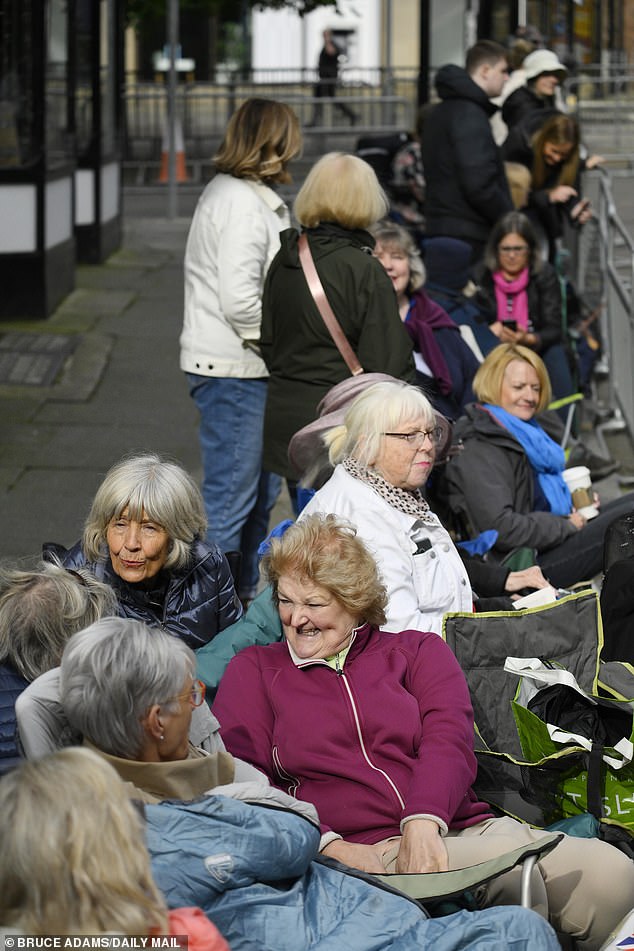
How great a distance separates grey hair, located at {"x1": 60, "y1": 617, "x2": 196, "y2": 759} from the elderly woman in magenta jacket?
2.15 ft

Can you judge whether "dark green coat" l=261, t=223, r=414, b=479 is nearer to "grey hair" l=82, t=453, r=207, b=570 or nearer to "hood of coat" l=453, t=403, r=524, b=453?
"hood of coat" l=453, t=403, r=524, b=453

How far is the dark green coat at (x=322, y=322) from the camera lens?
545cm

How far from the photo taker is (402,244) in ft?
21.6

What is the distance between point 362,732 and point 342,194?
8.09ft

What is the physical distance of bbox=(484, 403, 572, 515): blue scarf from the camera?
19.1ft

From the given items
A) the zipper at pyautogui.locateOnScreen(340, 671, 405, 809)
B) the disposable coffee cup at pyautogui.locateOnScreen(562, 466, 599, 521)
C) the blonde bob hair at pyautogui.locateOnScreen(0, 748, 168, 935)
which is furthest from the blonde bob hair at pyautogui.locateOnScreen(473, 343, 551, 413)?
the blonde bob hair at pyautogui.locateOnScreen(0, 748, 168, 935)

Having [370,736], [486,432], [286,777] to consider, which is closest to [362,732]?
[370,736]

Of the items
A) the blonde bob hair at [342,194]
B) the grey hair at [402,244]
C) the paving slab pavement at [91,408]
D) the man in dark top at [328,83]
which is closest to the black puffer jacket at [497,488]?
the blonde bob hair at [342,194]

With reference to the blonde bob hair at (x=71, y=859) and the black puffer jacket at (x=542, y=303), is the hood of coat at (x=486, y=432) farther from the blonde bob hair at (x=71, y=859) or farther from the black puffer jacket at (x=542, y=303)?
the blonde bob hair at (x=71, y=859)

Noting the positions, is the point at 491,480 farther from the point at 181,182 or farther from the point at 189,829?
the point at 181,182

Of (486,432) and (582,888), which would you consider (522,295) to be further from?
(582,888)

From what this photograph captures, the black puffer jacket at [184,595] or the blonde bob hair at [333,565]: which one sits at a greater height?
the blonde bob hair at [333,565]

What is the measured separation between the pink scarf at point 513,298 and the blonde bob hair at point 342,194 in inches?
102

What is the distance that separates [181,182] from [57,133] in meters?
9.36
